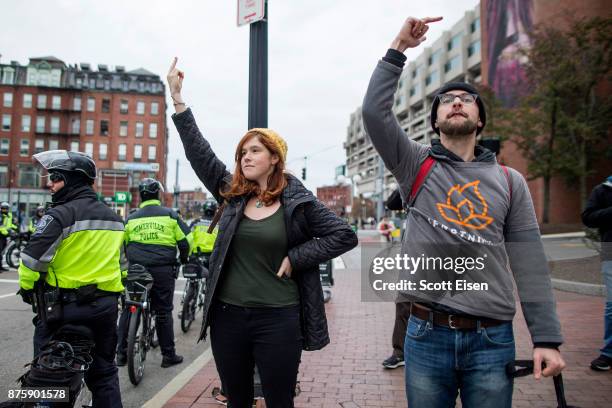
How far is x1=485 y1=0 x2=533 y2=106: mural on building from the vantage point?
125ft

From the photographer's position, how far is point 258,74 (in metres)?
4.19

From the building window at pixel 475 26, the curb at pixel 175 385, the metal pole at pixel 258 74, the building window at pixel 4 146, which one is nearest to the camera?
the curb at pixel 175 385

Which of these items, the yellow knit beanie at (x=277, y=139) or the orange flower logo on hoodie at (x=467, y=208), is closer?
the orange flower logo on hoodie at (x=467, y=208)

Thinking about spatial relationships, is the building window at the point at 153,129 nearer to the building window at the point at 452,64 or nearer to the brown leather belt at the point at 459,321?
the building window at the point at 452,64

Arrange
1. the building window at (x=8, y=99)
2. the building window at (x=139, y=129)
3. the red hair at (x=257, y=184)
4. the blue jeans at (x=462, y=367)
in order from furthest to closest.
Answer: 1. the building window at (x=139, y=129)
2. the building window at (x=8, y=99)
3. the red hair at (x=257, y=184)
4. the blue jeans at (x=462, y=367)

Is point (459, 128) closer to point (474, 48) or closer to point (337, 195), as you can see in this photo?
point (474, 48)

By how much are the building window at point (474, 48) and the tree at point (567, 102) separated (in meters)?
26.0

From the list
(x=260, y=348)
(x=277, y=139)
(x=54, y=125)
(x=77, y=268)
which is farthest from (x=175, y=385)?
(x=54, y=125)

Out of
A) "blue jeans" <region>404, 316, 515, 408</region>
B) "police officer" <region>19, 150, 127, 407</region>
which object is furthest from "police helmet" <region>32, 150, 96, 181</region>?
"blue jeans" <region>404, 316, 515, 408</region>

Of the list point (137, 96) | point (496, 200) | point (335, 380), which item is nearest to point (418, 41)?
point (496, 200)

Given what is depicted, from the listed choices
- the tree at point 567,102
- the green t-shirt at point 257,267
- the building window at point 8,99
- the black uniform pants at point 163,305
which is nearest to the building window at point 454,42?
the tree at point 567,102

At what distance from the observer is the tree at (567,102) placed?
30.2m

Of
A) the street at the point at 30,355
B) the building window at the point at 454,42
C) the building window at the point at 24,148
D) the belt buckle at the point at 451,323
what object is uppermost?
the building window at the point at 454,42

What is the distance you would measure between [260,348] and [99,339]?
141 centimetres
